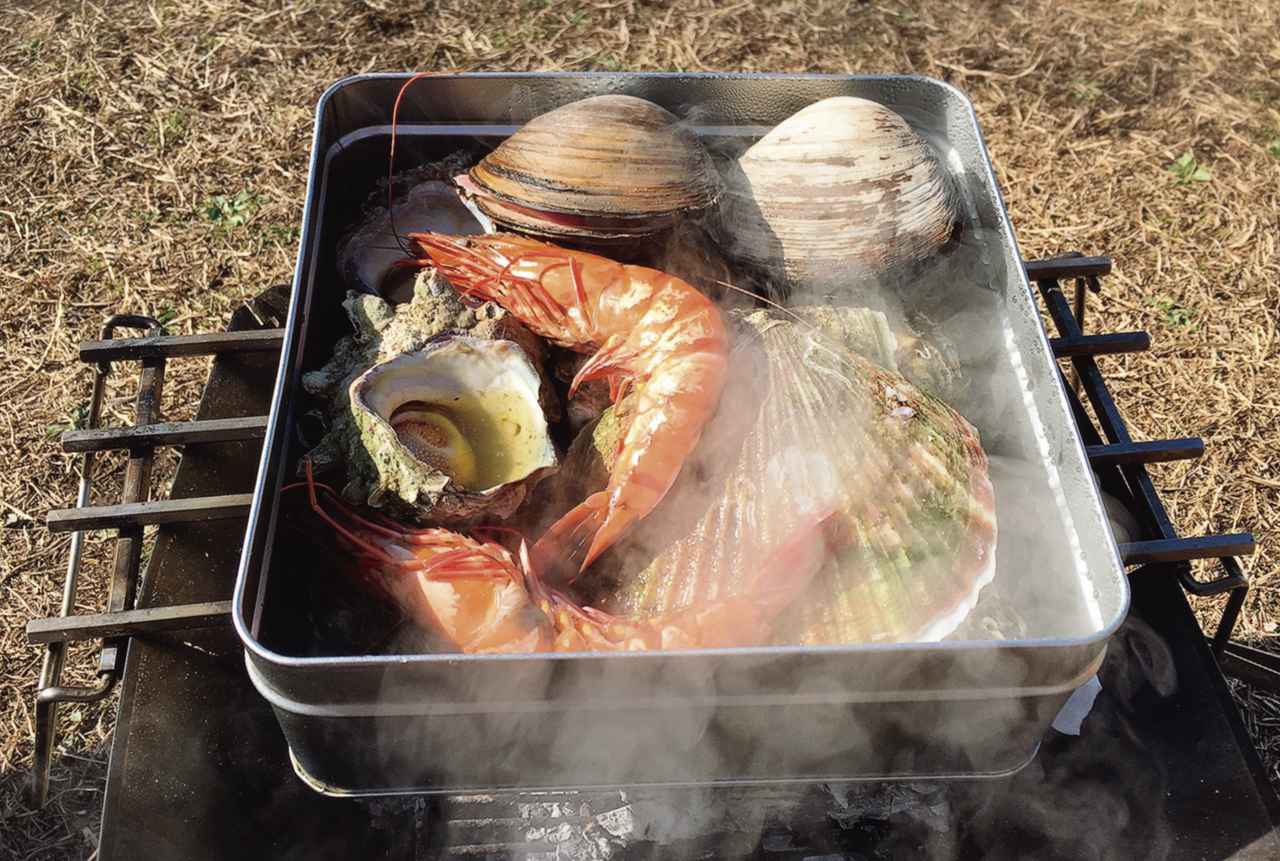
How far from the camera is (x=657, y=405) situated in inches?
71.9

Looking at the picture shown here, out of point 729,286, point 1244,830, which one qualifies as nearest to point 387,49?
point 729,286

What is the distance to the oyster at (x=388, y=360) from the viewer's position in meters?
1.67

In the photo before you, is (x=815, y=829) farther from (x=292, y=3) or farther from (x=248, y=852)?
(x=292, y=3)

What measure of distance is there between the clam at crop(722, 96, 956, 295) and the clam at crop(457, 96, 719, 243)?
0.42ft

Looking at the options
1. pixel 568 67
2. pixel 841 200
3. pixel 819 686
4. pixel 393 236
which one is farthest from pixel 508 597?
pixel 568 67

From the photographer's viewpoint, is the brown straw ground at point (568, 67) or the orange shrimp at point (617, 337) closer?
the orange shrimp at point (617, 337)

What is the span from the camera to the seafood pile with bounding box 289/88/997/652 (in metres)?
1.70

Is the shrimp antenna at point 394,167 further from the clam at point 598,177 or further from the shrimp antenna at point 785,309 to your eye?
the shrimp antenna at point 785,309

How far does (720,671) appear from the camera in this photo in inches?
55.0

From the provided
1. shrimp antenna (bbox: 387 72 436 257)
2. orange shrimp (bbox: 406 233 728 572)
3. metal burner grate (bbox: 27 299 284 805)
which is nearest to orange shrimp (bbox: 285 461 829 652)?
orange shrimp (bbox: 406 233 728 572)

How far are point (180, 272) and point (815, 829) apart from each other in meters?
2.59

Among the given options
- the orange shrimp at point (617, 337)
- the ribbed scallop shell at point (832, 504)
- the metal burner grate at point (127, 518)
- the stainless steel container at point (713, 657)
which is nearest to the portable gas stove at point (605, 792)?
the metal burner grate at point (127, 518)

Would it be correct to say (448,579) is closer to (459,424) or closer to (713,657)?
(459,424)

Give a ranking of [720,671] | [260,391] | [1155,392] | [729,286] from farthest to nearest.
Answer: [1155,392], [260,391], [729,286], [720,671]
